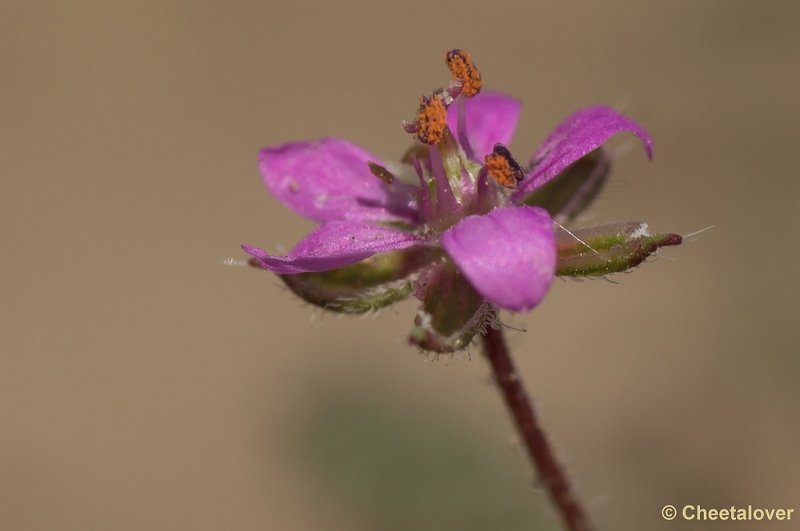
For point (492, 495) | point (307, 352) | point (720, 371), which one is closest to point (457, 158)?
point (492, 495)

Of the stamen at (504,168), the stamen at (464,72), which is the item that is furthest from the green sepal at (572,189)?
the stamen at (464,72)

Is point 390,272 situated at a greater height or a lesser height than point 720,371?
greater

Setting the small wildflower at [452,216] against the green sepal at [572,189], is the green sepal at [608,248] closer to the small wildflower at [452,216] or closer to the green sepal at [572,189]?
the small wildflower at [452,216]

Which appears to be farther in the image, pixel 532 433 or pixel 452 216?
pixel 532 433

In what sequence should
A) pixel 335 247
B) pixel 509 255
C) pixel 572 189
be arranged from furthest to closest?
1. pixel 572 189
2. pixel 335 247
3. pixel 509 255

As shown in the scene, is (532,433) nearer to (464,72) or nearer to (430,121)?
(430,121)

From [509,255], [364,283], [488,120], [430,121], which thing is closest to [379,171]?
[430,121]

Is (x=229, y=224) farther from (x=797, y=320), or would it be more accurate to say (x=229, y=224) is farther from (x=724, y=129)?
(x=797, y=320)
